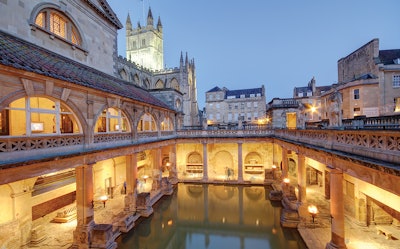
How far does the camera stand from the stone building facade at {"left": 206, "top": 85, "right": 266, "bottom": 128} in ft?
182

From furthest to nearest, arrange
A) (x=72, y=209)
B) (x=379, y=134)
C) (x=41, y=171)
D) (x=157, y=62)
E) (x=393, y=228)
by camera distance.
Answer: (x=157, y=62) → (x=72, y=209) → (x=393, y=228) → (x=41, y=171) → (x=379, y=134)

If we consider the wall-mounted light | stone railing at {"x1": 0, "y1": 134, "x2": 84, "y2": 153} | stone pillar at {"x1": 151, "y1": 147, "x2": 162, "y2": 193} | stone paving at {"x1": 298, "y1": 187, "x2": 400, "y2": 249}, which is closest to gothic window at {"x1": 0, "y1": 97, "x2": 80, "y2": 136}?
the wall-mounted light

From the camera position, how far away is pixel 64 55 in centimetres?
1394

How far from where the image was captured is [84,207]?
1130cm

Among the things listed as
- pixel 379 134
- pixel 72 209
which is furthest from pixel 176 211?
pixel 379 134

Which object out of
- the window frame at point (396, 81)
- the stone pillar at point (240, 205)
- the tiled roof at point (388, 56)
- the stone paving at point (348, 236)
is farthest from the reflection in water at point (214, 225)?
the tiled roof at point (388, 56)

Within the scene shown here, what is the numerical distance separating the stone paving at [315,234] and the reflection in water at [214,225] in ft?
2.99

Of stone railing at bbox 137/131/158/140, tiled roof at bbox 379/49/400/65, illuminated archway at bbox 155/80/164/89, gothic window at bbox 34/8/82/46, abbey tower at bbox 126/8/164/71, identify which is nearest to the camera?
gothic window at bbox 34/8/82/46

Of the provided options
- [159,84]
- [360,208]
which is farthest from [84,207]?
[159,84]

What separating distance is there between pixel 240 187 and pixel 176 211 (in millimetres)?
8740

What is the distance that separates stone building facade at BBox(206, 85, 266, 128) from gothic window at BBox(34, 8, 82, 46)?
41869mm

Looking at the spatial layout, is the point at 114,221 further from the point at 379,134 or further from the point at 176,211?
the point at 379,134

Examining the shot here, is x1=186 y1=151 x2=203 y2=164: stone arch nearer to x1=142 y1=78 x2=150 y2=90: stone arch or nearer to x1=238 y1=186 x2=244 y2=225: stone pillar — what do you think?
x1=238 y1=186 x2=244 y2=225: stone pillar

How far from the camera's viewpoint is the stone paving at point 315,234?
35.6 feet
